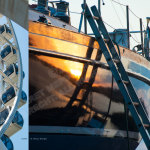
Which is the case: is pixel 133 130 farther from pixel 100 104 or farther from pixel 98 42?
pixel 98 42

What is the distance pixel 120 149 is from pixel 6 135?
3.40m

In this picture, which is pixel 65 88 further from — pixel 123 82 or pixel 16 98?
pixel 123 82

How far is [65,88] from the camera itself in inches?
381

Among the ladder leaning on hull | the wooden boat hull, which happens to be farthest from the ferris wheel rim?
the ladder leaning on hull

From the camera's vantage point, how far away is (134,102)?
10.3 m

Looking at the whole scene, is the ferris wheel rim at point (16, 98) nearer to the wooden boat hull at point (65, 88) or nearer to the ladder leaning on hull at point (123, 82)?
the wooden boat hull at point (65, 88)

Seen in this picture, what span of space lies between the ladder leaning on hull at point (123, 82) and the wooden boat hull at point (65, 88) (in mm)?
268

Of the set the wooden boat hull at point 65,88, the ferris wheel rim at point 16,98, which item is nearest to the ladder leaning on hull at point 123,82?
the wooden boat hull at point 65,88

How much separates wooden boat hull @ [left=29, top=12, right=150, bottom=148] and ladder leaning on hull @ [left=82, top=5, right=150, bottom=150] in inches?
10.6

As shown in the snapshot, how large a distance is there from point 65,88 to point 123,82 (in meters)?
1.55

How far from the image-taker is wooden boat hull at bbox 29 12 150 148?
9.28 m

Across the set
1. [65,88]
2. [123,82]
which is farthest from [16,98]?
[123,82]

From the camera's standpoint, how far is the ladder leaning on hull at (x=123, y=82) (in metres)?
9.98

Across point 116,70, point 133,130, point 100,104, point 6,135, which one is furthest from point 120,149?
point 6,135
